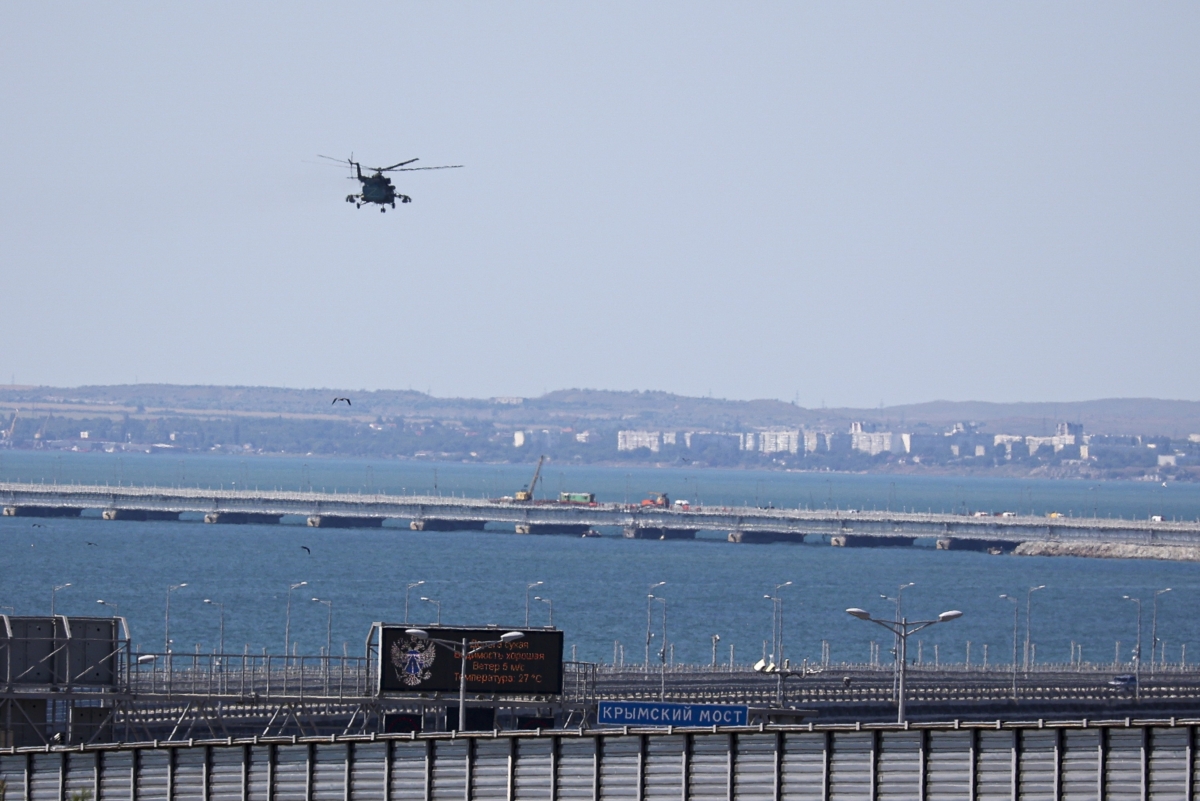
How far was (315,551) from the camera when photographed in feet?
643

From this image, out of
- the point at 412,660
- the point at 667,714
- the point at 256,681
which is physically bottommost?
the point at 256,681

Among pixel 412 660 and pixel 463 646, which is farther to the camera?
pixel 412 660

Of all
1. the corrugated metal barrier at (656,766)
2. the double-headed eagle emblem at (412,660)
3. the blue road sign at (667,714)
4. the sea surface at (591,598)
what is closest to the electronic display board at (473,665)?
the double-headed eagle emblem at (412,660)

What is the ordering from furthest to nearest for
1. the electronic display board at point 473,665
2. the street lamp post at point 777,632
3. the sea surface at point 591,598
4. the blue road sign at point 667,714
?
the sea surface at point 591,598
the street lamp post at point 777,632
the electronic display board at point 473,665
the blue road sign at point 667,714

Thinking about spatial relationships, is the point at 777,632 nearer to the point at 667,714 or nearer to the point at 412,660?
the point at 412,660

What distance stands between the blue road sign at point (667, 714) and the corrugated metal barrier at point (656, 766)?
41.0 ft

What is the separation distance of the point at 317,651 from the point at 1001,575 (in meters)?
100

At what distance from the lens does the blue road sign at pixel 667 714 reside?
1969 inches

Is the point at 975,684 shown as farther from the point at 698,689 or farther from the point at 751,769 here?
the point at 751,769

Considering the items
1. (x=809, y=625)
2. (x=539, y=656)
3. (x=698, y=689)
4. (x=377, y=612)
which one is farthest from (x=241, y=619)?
(x=539, y=656)

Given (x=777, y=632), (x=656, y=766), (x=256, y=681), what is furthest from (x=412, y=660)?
Result: (x=777, y=632)

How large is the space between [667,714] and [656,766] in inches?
536

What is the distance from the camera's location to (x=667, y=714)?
50500 mm

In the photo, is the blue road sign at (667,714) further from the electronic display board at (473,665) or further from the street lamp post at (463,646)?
the electronic display board at (473,665)
